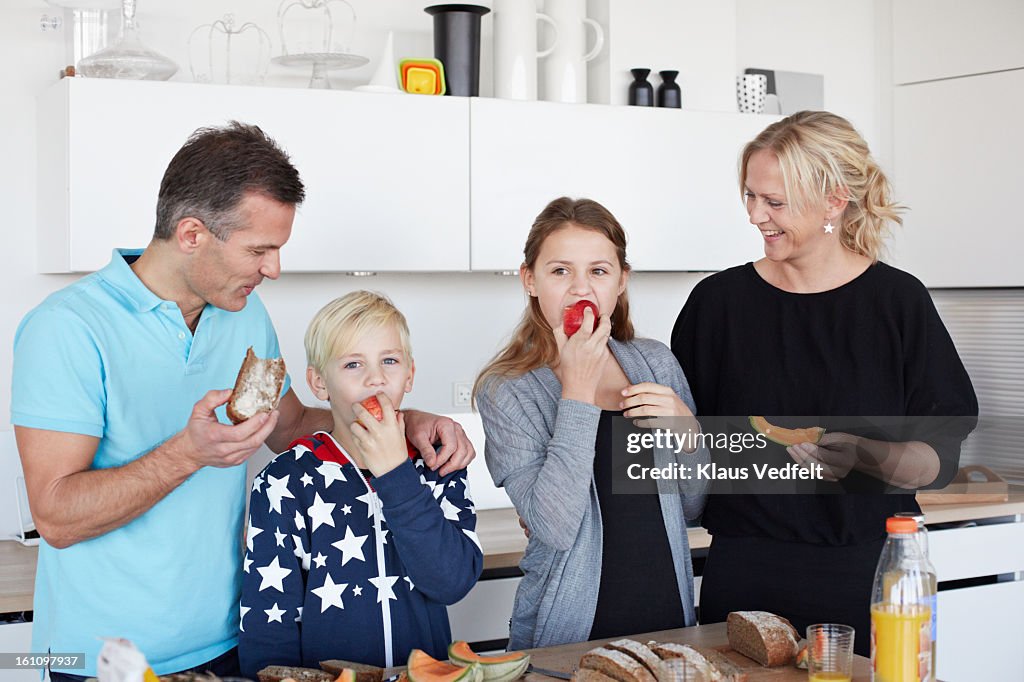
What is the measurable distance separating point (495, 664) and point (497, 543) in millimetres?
1191

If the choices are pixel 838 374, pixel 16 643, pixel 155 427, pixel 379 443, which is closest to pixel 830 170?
pixel 838 374

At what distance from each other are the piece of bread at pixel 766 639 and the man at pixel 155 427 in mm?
484

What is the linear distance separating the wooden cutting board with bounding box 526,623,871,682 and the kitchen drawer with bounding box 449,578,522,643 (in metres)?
0.94

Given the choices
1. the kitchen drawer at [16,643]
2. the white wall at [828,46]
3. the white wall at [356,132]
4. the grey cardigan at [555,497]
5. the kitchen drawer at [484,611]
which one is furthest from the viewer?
the white wall at [828,46]

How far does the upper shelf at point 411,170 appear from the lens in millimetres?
2578

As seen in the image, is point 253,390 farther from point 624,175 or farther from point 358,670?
point 624,175

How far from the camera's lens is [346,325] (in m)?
1.64

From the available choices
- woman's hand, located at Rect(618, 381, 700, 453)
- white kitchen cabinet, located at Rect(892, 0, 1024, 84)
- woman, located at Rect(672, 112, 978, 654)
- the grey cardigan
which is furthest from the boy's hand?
white kitchen cabinet, located at Rect(892, 0, 1024, 84)

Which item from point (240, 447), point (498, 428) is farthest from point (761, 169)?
point (240, 447)

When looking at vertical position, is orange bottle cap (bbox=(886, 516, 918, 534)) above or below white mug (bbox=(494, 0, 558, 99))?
below

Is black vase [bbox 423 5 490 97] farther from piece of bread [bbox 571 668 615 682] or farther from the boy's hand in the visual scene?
piece of bread [bbox 571 668 615 682]

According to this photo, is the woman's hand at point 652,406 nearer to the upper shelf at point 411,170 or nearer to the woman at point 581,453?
the woman at point 581,453

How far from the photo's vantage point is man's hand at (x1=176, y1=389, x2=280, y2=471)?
4.53 ft

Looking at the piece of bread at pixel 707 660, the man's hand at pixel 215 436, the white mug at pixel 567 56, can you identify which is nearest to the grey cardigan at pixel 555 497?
the piece of bread at pixel 707 660
